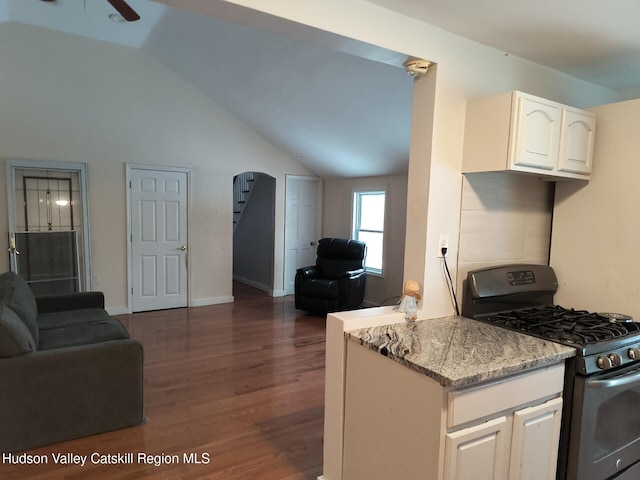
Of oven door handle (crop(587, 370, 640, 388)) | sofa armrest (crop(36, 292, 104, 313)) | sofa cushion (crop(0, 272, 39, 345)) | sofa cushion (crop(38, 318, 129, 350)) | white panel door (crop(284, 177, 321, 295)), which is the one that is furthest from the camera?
white panel door (crop(284, 177, 321, 295))

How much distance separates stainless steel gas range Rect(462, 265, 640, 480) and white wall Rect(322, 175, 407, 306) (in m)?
3.15


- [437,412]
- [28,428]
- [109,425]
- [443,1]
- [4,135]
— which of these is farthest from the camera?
[4,135]

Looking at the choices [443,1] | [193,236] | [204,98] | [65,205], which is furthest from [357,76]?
[65,205]

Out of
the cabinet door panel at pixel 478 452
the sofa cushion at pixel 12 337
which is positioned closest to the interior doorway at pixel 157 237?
the sofa cushion at pixel 12 337

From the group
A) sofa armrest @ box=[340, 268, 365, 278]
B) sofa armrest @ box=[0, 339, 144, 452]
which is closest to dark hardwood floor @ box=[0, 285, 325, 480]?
sofa armrest @ box=[0, 339, 144, 452]

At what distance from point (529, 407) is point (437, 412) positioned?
50 centimetres

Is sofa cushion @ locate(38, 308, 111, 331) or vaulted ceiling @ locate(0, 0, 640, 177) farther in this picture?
sofa cushion @ locate(38, 308, 111, 331)

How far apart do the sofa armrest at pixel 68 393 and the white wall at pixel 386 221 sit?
3.73 metres

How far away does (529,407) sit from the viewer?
164 cm

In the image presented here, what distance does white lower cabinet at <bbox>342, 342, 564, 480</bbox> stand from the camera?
143 cm

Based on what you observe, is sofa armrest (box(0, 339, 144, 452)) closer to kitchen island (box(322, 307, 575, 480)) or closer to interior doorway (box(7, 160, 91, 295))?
kitchen island (box(322, 307, 575, 480))

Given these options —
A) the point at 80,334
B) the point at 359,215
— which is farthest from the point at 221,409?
the point at 359,215

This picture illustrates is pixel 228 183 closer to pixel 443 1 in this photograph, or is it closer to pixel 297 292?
pixel 297 292

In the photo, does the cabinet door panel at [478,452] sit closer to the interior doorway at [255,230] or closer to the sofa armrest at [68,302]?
the sofa armrest at [68,302]
